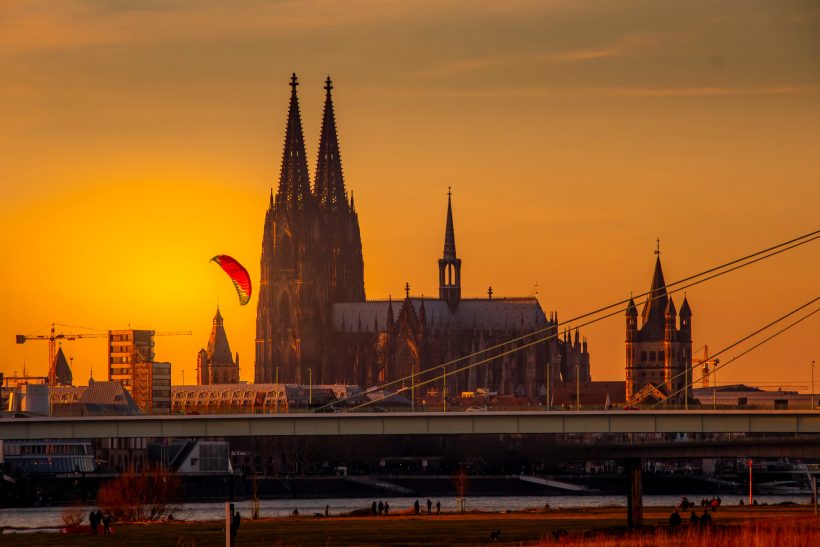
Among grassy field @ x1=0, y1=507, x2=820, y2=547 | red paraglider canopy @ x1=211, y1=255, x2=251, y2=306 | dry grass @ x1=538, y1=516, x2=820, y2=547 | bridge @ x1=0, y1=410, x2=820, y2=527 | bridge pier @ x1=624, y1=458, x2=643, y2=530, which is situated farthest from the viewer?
red paraglider canopy @ x1=211, y1=255, x2=251, y2=306

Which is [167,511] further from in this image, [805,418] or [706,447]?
[805,418]

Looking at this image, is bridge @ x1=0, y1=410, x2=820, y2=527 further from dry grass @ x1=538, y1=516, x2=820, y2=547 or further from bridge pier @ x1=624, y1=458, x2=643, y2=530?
dry grass @ x1=538, y1=516, x2=820, y2=547

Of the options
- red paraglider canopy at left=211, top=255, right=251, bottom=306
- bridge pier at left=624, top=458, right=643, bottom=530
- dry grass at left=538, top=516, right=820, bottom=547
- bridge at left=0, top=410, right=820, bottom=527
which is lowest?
dry grass at left=538, top=516, right=820, bottom=547

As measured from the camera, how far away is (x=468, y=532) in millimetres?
104812

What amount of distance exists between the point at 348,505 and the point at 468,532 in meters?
68.5

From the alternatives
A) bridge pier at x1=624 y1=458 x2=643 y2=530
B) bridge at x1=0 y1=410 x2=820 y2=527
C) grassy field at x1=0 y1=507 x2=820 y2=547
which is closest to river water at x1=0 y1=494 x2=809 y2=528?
bridge at x1=0 y1=410 x2=820 y2=527

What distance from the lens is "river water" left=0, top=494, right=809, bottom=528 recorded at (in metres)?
144

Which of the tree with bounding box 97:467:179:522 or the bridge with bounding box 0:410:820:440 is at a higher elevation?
the bridge with bounding box 0:410:820:440

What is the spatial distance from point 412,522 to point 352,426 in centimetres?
742

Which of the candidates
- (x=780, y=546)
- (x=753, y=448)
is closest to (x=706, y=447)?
(x=753, y=448)

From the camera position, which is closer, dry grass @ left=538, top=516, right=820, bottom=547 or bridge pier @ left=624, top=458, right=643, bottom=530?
dry grass @ left=538, top=516, right=820, bottom=547

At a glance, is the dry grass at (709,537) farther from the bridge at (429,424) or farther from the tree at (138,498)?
the tree at (138,498)

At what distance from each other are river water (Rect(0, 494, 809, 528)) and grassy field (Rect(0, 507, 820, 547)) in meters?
19.1

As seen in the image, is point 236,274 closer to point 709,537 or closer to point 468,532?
point 468,532
